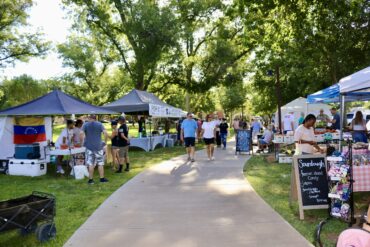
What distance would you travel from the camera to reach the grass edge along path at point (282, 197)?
17.9ft

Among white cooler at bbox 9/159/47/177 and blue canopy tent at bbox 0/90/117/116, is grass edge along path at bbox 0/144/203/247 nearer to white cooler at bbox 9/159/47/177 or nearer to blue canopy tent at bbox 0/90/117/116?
white cooler at bbox 9/159/47/177

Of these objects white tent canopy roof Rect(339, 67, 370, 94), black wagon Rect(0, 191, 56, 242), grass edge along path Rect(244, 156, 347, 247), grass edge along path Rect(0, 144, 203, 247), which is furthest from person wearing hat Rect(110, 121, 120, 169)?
white tent canopy roof Rect(339, 67, 370, 94)

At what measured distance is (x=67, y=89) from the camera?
50219mm

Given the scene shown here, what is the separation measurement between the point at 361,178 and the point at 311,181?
0.82 m

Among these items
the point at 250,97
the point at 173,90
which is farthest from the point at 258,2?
the point at 250,97

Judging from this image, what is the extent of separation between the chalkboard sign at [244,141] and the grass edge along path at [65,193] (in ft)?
14.6

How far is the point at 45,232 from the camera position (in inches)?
205

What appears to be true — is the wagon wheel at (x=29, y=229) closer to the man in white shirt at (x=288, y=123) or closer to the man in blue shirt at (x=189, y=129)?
the man in blue shirt at (x=189, y=129)

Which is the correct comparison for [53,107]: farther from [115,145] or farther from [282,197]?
[282,197]

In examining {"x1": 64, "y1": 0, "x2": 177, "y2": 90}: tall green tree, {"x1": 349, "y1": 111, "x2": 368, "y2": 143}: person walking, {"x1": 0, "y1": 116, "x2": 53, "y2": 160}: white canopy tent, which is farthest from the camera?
{"x1": 64, "y1": 0, "x2": 177, "y2": 90}: tall green tree

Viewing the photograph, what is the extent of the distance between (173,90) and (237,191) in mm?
27134

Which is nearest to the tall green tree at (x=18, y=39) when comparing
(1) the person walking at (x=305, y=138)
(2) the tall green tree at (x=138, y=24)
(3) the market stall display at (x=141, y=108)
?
(2) the tall green tree at (x=138, y=24)

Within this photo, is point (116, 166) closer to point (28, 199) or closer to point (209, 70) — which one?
point (28, 199)

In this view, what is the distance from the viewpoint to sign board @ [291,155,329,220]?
617 cm
